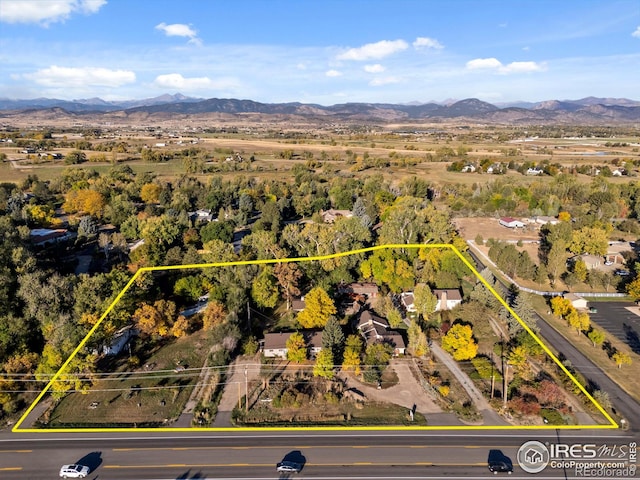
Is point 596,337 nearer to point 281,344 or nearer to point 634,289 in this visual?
point 634,289

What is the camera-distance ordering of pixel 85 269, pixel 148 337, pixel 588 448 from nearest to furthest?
pixel 588 448 < pixel 148 337 < pixel 85 269

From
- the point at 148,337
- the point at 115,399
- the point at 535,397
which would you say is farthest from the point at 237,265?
the point at 535,397

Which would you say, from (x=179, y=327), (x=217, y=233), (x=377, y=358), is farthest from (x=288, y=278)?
(x=217, y=233)

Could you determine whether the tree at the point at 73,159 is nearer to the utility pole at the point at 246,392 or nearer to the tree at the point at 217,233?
the tree at the point at 217,233

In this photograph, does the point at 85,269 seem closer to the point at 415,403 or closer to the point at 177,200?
the point at 177,200

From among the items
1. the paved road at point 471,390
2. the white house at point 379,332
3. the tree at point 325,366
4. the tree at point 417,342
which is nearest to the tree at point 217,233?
the white house at point 379,332

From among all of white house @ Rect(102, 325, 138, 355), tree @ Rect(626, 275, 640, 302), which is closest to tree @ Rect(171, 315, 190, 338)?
white house @ Rect(102, 325, 138, 355)
